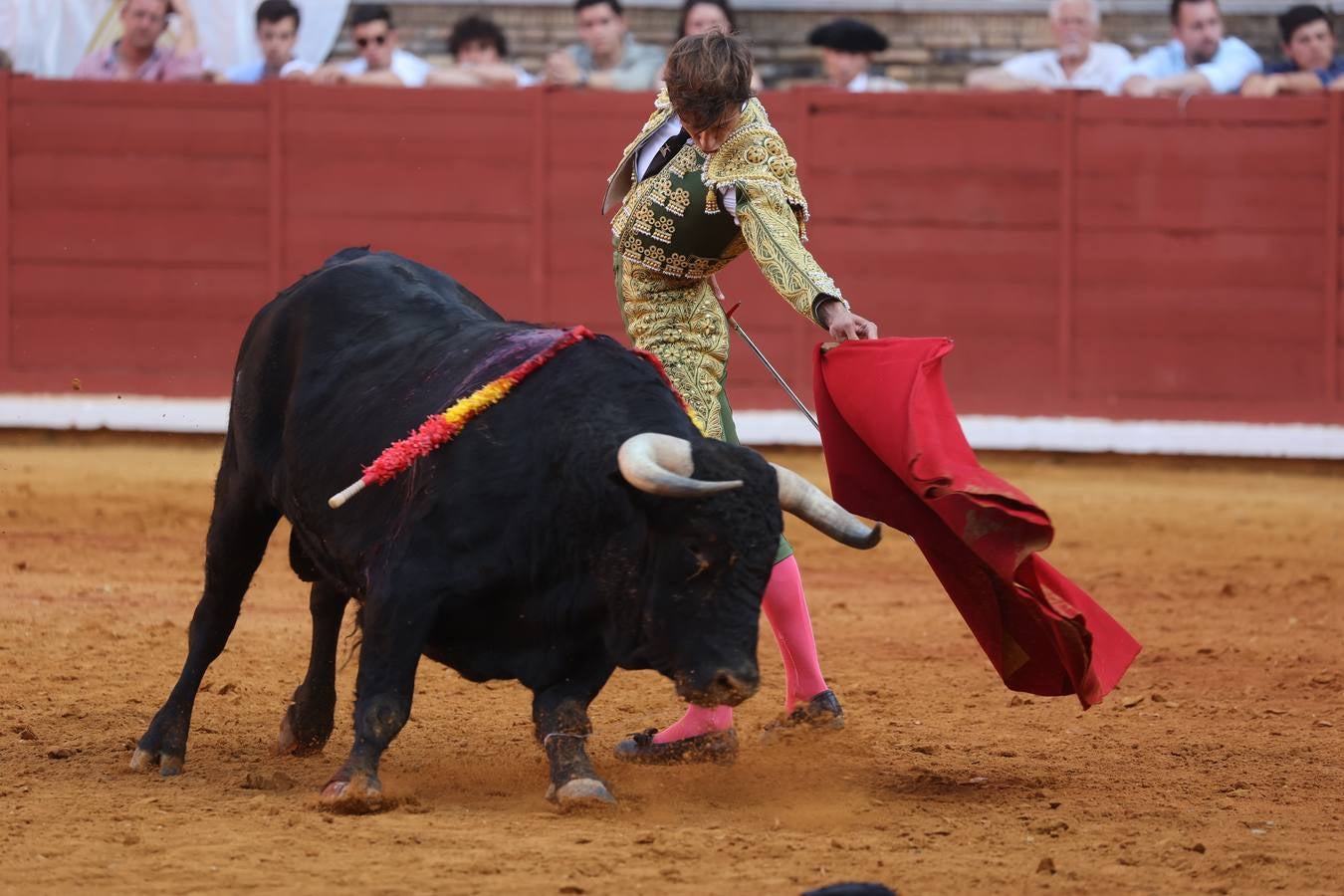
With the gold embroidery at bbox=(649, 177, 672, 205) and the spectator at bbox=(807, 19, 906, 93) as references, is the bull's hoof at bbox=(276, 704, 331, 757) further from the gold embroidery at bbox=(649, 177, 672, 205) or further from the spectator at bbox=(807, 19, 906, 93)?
the spectator at bbox=(807, 19, 906, 93)

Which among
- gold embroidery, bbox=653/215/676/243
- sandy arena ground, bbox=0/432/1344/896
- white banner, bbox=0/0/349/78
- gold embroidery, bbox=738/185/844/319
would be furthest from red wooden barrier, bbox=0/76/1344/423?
gold embroidery, bbox=738/185/844/319

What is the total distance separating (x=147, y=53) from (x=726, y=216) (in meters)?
6.14

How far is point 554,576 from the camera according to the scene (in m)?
3.04

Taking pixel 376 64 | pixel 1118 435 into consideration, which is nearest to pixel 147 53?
pixel 376 64

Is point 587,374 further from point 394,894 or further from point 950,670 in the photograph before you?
point 950,670

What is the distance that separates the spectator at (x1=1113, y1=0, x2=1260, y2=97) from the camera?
27.6ft

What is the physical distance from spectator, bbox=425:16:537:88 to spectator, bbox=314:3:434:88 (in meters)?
0.12

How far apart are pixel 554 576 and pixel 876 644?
206 centimetres

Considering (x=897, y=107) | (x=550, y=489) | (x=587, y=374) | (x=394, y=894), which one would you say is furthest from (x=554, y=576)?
(x=897, y=107)

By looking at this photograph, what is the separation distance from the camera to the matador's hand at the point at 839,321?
326cm

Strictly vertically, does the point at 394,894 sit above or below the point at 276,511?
below

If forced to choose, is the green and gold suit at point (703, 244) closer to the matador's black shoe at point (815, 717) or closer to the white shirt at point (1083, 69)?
the matador's black shoe at point (815, 717)

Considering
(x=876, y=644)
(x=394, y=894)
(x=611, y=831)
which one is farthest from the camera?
(x=876, y=644)

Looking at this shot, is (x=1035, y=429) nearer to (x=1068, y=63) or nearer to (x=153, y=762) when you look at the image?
(x=1068, y=63)
